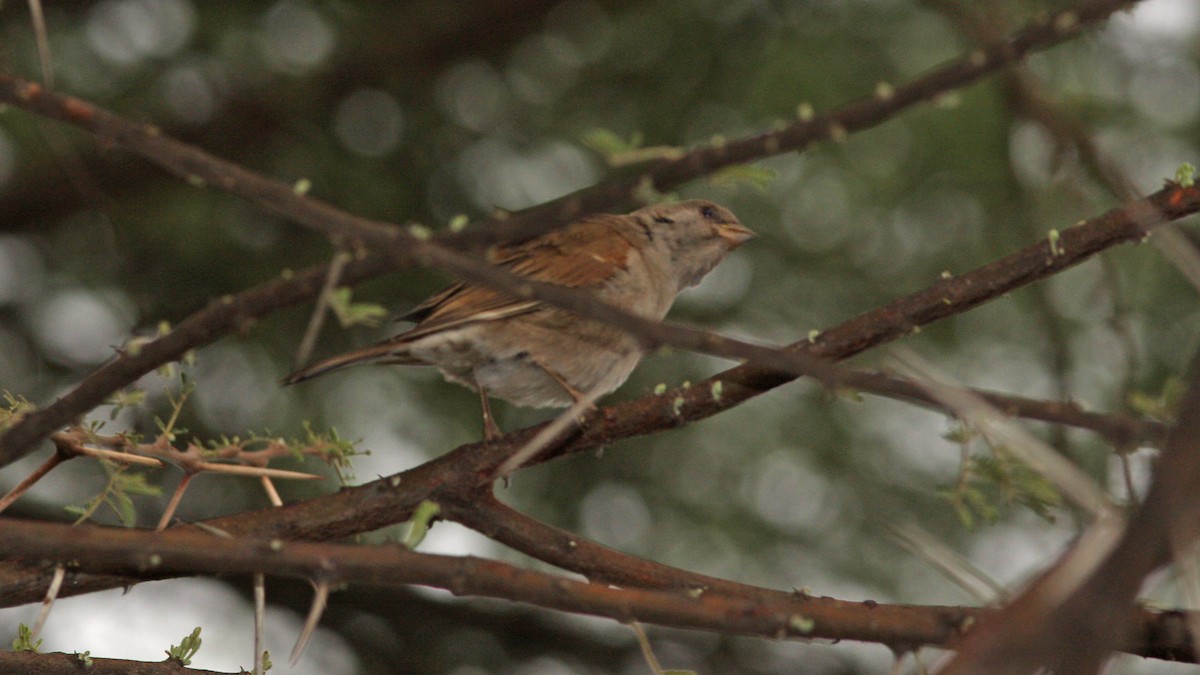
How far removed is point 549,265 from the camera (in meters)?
5.02

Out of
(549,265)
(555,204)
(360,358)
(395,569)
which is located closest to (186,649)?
(395,569)

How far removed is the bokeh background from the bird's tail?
1523 millimetres

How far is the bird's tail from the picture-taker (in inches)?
Result: 150

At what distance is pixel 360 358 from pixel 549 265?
1.24 meters

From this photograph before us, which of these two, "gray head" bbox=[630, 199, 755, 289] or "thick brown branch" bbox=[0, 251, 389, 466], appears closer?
"thick brown branch" bbox=[0, 251, 389, 466]

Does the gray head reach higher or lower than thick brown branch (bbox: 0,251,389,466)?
higher

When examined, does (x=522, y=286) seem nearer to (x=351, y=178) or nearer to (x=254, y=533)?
(x=254, y=533)

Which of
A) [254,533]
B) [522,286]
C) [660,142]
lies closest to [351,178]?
[660,142]

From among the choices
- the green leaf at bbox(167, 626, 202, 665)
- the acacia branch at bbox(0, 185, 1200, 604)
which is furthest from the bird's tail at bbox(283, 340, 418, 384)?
the green leaf at bbox(167, 626, 202, 665)

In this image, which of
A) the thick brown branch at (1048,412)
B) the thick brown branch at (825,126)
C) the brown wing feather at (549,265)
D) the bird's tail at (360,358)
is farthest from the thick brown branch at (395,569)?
the brown wing feather at (549,265)

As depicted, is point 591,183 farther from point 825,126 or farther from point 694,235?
point 825,126

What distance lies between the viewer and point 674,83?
6.45 metres

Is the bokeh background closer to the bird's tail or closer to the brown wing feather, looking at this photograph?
the brown wing feather

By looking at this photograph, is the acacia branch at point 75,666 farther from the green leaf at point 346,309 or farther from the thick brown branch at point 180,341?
the green leaf at point 346,309
